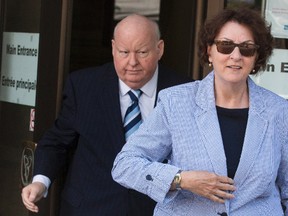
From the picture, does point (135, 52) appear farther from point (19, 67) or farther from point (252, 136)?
point (19, 67)

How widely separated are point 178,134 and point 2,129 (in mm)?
2500

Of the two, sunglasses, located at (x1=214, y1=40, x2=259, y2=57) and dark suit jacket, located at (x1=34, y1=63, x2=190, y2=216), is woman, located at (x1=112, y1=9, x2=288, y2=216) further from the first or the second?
dark suit jacket, located at (x1=34, y1=63, x2=190, y2=216)

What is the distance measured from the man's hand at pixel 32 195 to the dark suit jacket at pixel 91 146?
168 millimetres

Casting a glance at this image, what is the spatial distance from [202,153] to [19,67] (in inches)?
92.4

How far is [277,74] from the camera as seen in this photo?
3770mm

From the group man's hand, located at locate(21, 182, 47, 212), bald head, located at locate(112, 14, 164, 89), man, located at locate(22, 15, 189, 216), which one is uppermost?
Answer: bald head, located at locate(112, 14, 164, 89)

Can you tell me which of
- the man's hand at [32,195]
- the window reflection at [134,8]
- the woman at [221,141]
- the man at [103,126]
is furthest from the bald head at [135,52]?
the window reflection at [134,8]

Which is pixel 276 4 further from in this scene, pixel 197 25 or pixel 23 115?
pixel 23 115

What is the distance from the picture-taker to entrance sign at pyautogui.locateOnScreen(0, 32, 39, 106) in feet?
13.8

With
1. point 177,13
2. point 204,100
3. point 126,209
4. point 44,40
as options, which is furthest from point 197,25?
point 204,100

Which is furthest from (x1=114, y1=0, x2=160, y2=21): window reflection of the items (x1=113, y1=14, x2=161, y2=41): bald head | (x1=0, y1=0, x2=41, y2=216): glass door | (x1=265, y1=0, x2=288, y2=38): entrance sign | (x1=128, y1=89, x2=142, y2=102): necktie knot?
(x1=128, y1=89, x2=142, y2=102): necktie knot

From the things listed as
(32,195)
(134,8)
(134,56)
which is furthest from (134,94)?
(134,8)

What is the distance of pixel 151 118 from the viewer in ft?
7.80

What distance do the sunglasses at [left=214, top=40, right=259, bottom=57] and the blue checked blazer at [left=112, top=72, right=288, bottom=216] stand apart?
0.13 metres
